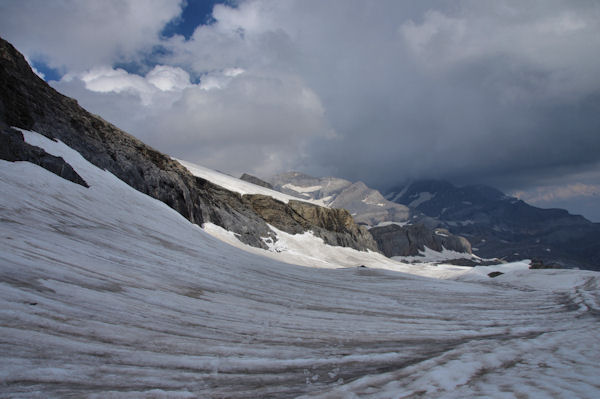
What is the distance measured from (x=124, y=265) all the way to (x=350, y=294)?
226 inches

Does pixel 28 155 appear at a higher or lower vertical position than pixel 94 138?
lower

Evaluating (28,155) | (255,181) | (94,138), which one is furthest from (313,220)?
(28,155)

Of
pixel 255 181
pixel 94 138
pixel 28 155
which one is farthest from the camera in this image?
pixel 255 181

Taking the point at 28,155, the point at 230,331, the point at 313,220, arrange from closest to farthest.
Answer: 1. the point at 230,331
2. the point at 28,155
3. the point at 313,220

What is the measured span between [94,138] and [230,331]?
30340 mm

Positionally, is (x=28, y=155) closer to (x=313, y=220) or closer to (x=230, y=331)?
(x=230, y=331)

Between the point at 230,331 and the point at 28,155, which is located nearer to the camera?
the point at 230,331

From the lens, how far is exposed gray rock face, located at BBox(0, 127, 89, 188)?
39.6 ft

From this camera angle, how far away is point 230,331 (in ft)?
16.6

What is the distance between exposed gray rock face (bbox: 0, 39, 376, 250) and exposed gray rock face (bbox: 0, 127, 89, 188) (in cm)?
442

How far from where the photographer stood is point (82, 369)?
323 cm

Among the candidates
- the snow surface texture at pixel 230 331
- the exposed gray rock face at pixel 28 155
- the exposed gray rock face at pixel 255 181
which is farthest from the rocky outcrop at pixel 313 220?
the snow surface texture at pixel 230 331

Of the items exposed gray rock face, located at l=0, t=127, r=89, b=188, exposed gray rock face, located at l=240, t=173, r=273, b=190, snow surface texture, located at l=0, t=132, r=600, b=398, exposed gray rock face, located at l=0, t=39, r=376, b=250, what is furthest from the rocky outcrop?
snow surface texture, located at l=0, t=132, r=600, b=398

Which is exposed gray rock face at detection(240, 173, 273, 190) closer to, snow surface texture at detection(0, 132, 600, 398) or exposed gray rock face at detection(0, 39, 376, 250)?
exposed gray rock face at detection(0, 39, 376, 250)
